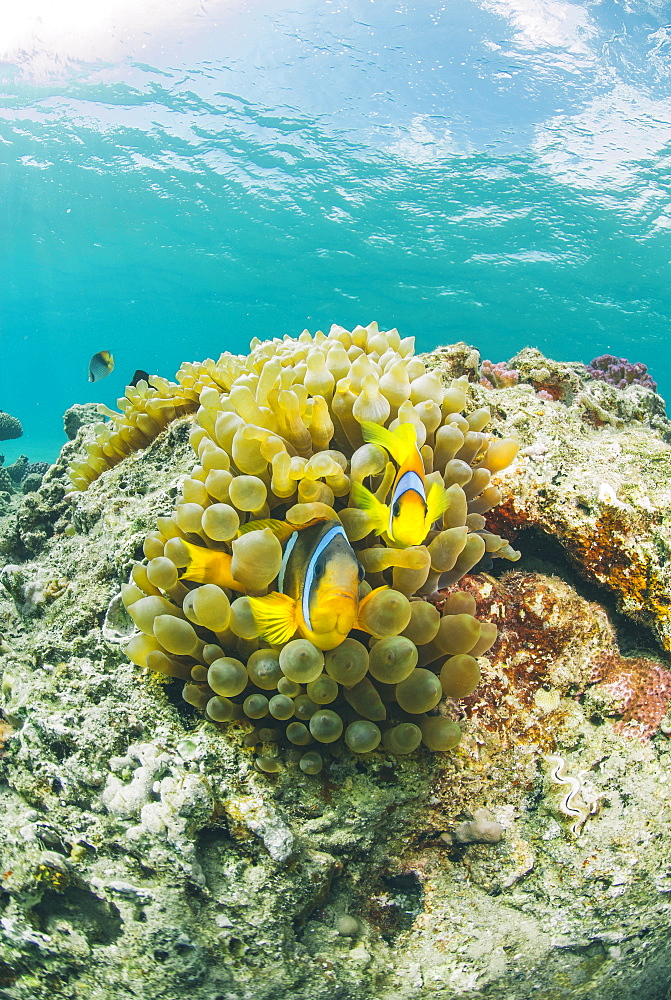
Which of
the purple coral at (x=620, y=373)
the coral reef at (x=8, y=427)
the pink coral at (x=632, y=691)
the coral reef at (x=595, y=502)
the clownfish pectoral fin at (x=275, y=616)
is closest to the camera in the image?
the clownfish pectoral fin at (x=275, y=616)

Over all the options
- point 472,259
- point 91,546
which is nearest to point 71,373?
point 472,259

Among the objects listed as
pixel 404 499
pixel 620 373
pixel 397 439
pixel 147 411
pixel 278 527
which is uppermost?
pixel 620 373

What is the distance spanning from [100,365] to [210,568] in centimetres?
648

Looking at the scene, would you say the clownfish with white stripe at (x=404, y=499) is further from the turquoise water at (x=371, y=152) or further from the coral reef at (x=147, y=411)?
the turquoise water at (x=371, y=152)

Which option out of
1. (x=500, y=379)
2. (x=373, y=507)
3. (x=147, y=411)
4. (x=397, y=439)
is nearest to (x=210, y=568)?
(x=373, y=507)

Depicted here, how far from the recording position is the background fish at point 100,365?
22.4 ft

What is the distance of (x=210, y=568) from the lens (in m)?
1.47

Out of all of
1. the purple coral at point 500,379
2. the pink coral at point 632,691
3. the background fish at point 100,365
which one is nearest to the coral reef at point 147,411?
the purple coral at point 500,379

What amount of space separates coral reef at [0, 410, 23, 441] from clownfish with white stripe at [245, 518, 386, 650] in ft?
34.7

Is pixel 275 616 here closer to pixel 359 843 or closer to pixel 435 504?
pixel 435 504

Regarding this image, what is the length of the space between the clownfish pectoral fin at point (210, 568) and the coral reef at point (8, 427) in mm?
10343

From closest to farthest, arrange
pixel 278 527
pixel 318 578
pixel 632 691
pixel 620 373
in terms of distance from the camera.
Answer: pixel 318 578 → pixel 278 527 → pixel 632 691 → pixel 620 373

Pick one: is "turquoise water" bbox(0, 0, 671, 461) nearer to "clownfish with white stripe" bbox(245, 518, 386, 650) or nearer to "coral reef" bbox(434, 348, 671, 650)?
"coral reef" bbox(434, 348, 671, 650)

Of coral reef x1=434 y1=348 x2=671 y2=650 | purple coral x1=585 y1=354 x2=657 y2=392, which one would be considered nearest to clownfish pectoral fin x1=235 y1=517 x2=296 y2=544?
coral reef x1=434 y1=348 x2=671 y2=650
